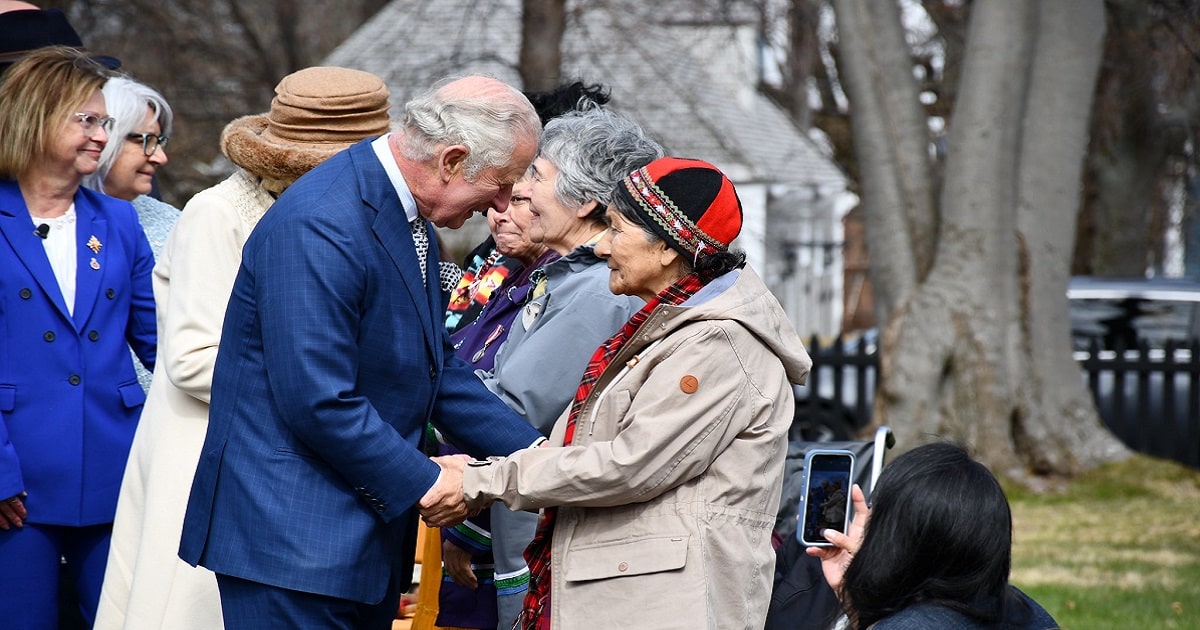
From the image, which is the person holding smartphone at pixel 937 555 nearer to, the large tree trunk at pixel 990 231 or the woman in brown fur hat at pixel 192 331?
the woman in brown fur hat at pixel 192 331

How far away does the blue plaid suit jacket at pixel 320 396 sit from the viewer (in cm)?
278

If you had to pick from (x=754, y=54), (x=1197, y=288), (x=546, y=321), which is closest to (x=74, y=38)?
(x=546, y=321)

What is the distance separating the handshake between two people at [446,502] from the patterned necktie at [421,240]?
18.6 inches

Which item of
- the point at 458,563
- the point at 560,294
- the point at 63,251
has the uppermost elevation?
the point at 63,251

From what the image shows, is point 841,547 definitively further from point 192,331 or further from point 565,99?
point 565,99

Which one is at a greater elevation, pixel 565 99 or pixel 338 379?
pixel 565 99

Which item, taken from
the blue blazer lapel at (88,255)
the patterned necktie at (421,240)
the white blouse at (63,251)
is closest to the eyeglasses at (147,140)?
the blue blazer lapel at (88,255)

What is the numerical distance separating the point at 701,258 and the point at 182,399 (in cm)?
149

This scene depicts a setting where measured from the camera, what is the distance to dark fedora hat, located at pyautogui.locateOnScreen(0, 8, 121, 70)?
488 cm

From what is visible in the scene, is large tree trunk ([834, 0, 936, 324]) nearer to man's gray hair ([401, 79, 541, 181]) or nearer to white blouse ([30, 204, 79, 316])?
white blouse ([30, 204, 79, 316])

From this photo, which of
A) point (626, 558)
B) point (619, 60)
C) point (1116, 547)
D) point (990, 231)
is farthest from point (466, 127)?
point (619, 60)

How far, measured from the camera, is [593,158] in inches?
141

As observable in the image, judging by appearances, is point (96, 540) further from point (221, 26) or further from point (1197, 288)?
point (221, 26)

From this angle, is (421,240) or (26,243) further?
(26,243)
